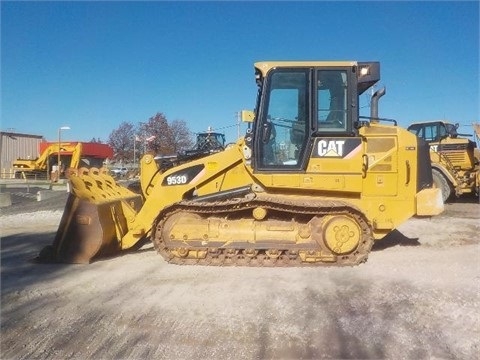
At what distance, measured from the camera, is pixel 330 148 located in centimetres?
633

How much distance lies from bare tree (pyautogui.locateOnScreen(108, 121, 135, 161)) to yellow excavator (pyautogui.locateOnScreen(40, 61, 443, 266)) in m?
45.3

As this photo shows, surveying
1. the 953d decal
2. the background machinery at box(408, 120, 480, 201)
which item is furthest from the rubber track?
the background machinery at box(408, 120, 480, 201)

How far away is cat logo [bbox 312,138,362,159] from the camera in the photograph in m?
6.31

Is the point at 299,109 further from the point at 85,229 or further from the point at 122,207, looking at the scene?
the point at 85,229

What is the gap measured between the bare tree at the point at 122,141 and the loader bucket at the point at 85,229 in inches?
1750

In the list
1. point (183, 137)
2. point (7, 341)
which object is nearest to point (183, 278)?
point (7, 341)

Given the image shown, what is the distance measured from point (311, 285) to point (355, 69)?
3325 mm

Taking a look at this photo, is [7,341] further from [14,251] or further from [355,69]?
[355,69]

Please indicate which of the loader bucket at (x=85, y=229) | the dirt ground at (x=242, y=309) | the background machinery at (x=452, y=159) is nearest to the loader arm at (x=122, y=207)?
the loader bucket at (x=85, y=229)

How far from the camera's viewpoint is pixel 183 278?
222 inches

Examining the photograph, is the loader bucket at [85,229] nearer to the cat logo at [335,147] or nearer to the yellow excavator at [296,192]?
the yellow excavator at [296,192]

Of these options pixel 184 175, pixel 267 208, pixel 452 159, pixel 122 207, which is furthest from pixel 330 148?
pixel 452 159

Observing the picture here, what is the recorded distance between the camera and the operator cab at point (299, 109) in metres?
6.30

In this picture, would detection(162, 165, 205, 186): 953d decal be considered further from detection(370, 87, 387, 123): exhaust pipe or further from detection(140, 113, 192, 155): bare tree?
detection(140, 113, 192, 155): bare tree
